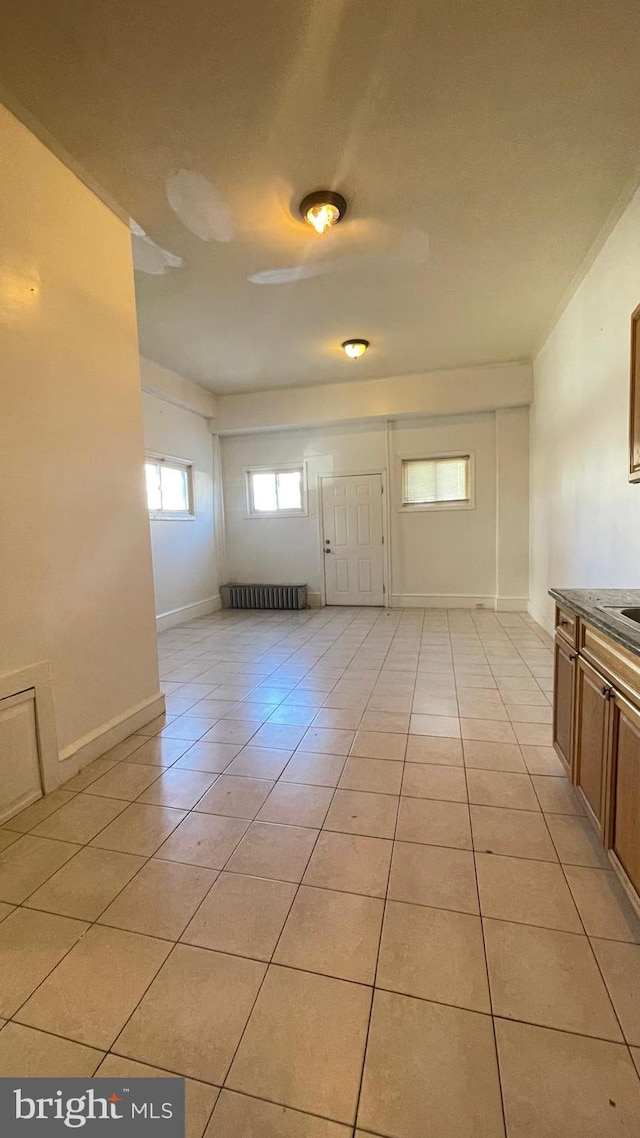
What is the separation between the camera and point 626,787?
1.47m

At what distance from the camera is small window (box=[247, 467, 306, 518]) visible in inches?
270

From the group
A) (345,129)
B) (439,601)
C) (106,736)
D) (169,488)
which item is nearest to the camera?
(345,129)

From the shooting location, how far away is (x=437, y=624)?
5512 mm

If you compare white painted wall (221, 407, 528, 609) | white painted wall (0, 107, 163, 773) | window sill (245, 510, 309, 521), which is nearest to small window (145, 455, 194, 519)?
white painted wall (221, 407, 528, 609)

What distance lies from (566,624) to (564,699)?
1.18ft

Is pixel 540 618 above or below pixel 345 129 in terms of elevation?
below

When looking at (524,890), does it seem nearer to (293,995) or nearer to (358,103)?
(293,995)

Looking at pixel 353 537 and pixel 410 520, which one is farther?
pixel 353 537

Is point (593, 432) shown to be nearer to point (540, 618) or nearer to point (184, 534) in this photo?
point (540, 618)

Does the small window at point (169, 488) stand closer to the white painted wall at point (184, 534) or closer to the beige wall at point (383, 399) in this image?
the white painted wall at point (184, 534)

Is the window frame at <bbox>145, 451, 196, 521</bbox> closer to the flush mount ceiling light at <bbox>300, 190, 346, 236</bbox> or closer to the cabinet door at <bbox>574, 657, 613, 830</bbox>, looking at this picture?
the flush mount ceiling light at <bbox>300, 190, 346, 236</bbox>

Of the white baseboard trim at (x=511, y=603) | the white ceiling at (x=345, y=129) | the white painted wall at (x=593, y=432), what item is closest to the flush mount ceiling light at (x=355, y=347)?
the white ceiling at (x=345, y=129)
